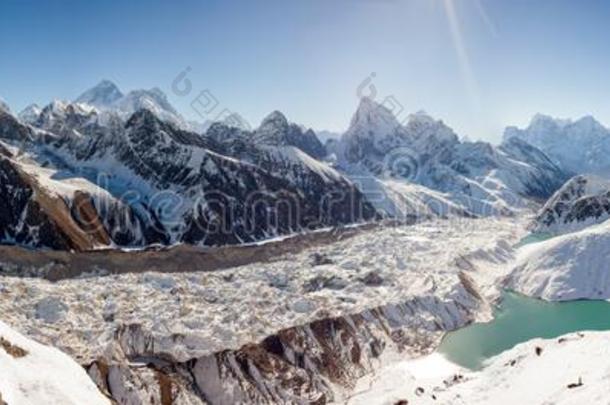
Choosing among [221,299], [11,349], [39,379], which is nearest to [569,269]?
[221,299]

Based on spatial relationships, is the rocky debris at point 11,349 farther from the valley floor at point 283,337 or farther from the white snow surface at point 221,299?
the white snow surface at point 221,299

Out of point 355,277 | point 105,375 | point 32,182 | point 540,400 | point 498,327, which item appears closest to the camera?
point 540,400

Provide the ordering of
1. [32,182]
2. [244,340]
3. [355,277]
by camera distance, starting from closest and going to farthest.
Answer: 1. [244,340]
2. [355,277]
3. [32,182]

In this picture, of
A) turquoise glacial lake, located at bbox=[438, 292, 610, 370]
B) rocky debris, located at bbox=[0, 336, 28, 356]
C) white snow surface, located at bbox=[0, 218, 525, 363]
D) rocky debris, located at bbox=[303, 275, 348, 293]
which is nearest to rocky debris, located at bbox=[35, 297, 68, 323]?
white snow surface, located at bbox=[0, 218, 525, 363]

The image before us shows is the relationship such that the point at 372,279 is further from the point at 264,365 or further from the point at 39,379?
the point at 39,379

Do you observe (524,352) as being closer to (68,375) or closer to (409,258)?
(68,375)

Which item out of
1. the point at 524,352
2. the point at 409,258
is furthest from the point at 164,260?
the point at 524,352
